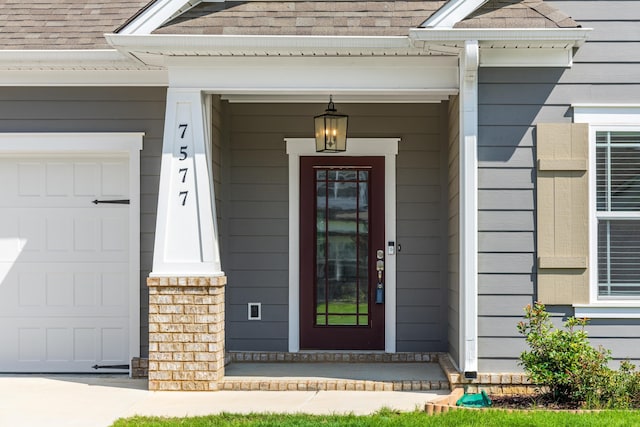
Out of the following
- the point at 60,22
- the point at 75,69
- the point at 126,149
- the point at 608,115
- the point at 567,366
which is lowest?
the point at 567,366

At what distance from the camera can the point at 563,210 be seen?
7.30m

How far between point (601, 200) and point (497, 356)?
1547 mm

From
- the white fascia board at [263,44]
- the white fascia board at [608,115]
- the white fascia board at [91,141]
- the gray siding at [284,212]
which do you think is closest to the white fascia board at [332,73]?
the white fascia board at [263,44]

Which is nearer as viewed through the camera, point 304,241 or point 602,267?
point 602,267

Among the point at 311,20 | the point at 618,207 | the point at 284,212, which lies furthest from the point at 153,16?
the point at 618,207

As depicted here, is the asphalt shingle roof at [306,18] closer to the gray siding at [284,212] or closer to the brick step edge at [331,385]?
the gray siding at [284,212]

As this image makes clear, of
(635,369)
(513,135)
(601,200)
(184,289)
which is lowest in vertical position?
(635,369)

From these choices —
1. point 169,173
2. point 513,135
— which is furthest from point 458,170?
point 169,173

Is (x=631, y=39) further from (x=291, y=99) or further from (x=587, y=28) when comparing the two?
(x=291, y=99)

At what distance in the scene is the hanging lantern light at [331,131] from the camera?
28.2 feet

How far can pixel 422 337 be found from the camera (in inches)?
359

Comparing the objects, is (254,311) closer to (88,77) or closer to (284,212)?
(284,212)

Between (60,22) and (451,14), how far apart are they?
3.73 metres

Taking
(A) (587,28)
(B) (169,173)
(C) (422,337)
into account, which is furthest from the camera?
(C) (422,337)
